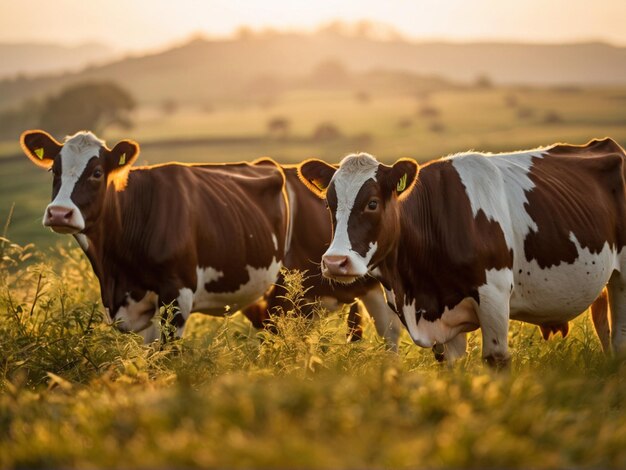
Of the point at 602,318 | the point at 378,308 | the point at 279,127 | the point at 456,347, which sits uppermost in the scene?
the point at 456,347

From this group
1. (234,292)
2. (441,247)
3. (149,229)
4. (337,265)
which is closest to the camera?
(337,265)

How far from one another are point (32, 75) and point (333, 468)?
131915mm

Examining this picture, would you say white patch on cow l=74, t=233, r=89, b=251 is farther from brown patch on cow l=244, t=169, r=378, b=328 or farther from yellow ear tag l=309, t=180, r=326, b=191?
brown patch on cow l=244, t=169, r=378, b=328

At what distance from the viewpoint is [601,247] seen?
8.02m

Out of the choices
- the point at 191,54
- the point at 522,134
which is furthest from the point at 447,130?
the point at 191,54

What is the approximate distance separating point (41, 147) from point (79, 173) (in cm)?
82

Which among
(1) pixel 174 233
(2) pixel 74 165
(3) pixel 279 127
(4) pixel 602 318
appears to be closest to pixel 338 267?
(1) pixel 174 233

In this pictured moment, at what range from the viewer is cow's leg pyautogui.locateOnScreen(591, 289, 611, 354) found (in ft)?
29.3

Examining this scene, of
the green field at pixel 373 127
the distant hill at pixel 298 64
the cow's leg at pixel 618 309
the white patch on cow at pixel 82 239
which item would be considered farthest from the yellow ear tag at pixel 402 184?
the distant hill at pixel 298 64

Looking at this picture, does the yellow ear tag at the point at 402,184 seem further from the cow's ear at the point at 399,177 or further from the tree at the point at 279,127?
the tree at the point at 279,127

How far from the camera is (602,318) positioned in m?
9.01

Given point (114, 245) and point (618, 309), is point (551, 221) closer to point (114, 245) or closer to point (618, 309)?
point (618, 309)

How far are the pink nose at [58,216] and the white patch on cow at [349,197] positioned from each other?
2.42 meters

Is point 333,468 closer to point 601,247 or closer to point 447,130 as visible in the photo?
point 601,247
